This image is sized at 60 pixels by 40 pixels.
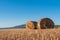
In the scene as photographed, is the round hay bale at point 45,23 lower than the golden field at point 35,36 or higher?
higher

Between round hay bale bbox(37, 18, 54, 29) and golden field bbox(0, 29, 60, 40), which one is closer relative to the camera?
golden field bbox(0, 29, 60, 40)

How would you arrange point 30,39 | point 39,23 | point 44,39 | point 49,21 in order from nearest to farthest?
point 44,39
point 30,39
point 39,23
point 49,21

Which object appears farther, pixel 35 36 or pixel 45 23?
pixel 45 23

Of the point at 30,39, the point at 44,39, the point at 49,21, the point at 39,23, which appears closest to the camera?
the point at 44,39

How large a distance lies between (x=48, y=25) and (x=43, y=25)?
20.9 inches

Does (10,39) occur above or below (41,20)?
below

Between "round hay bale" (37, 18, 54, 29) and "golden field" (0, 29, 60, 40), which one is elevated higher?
"round hay bale" (37, 18, 54, 29)

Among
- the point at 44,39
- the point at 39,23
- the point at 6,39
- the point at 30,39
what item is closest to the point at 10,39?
the point at 6,39

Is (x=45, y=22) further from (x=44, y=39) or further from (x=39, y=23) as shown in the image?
(x=44, y=39)

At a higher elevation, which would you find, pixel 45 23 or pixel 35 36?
pixel 45 23

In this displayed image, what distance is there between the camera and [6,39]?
3225 millimetres

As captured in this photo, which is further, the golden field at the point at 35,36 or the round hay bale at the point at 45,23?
the round hay bale at the point at 45,23

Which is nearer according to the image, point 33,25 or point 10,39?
point 10,39

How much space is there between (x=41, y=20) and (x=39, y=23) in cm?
47
